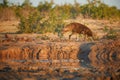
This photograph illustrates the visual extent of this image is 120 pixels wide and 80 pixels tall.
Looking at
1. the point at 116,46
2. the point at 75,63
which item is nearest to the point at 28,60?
the point at 75,63

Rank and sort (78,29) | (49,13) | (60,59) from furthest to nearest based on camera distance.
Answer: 1. (49,13)
2. (78,29)
3. (60,59)

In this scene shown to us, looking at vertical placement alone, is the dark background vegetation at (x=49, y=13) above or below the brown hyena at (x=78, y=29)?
above

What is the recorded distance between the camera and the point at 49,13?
34.4ft

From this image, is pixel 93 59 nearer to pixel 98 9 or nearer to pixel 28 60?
pixel 28 60

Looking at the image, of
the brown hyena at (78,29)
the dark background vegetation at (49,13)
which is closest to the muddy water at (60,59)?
the brown hyena at (78,29)

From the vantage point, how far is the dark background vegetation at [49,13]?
32.1 feet

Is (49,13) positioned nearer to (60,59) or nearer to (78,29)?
(78,29)

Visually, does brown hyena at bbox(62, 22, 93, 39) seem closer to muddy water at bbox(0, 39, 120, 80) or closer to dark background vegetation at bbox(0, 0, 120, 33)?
muddy water at bbox(0, 39, 120, 80)

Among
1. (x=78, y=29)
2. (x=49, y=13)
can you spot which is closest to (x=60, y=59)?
(x=78, y=29)

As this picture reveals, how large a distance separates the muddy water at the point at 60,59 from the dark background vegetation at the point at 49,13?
150cm

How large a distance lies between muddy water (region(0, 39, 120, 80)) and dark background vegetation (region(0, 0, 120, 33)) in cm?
150

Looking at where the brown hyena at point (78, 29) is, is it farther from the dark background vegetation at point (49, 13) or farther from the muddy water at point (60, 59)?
the dark background vegetation at point (49, 13)

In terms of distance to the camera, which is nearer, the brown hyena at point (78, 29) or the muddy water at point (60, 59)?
the muddy water at point (60, 59)

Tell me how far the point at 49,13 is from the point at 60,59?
296 centimetres
